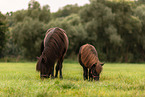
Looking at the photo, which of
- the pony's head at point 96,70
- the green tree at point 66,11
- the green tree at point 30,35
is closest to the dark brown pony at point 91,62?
the pony's head at point 96,70

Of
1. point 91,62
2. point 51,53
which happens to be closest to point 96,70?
point 91,62

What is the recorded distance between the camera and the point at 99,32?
4031 centimetres

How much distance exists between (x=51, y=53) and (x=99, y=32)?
3213 centimetres

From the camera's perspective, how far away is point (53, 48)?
935cm

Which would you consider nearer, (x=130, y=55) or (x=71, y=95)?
(x=71, y=95)

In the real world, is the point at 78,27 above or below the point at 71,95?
above

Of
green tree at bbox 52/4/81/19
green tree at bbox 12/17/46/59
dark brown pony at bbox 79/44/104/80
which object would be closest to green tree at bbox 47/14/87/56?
green tree at bbox 12/17/46/59

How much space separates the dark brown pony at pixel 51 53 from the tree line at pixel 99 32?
27.4 m

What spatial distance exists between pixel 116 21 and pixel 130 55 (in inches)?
351

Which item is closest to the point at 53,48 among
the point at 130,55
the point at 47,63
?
the point at 47,63

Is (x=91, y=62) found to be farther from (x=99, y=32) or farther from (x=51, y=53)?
(x=99, y=32)

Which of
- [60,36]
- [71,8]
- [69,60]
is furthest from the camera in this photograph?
[71,8]

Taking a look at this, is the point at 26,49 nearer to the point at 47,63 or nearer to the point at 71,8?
the point at 47,63

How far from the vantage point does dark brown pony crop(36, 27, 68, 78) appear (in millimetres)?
8672
